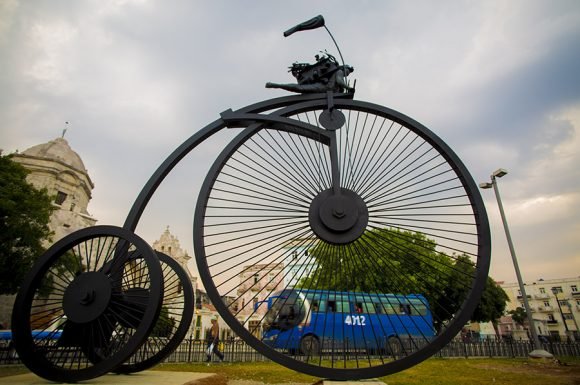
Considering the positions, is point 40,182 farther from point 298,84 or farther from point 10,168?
point 298,84

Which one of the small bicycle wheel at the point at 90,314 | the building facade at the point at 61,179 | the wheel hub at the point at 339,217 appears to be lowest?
the small bicycle wheel at the point at 90,314

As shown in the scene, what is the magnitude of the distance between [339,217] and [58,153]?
154 feet

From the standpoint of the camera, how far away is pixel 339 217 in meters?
4.36

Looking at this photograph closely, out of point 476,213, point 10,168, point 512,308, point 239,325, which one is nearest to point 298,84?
point 476,213

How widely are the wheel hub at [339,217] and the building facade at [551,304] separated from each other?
81901 millimetres

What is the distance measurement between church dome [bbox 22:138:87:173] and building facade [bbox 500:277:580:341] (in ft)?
275

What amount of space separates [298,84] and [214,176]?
2137 millimetres

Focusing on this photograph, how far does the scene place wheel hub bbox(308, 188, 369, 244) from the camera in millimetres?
4328

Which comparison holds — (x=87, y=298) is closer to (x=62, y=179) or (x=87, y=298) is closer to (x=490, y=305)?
(x=62, y=179)

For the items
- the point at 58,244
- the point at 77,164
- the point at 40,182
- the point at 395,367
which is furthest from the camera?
the point at 77,164

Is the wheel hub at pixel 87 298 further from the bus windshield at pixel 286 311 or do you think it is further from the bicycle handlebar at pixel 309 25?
the bicycle handlebar at pixel 309 25

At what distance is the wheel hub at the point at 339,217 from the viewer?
14.2ft

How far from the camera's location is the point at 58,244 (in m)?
4.26

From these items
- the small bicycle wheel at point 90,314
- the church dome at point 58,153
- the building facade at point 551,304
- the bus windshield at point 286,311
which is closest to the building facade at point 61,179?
the church dome at point 58,153
